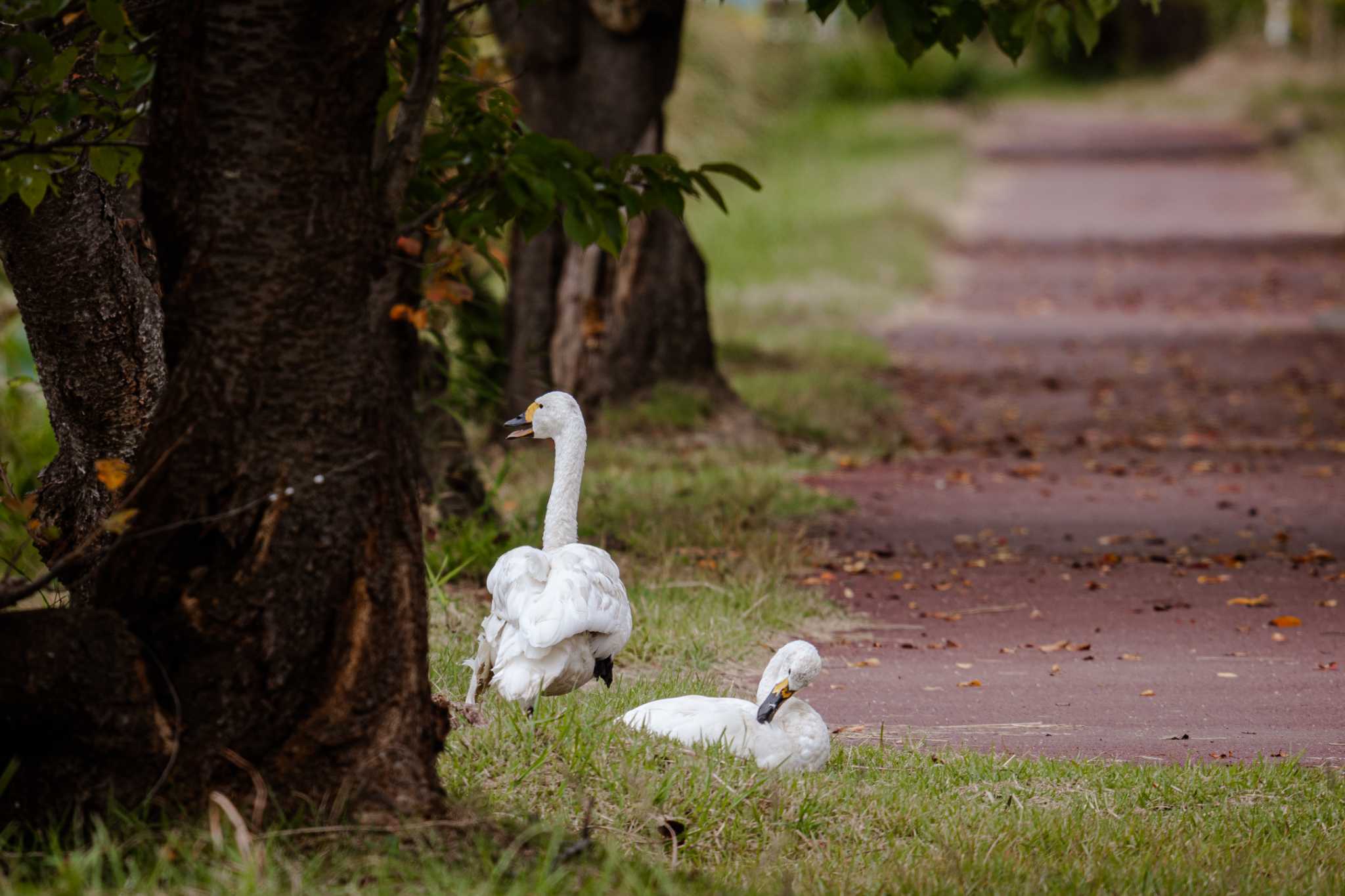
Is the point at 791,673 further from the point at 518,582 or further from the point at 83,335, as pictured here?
the point at 83,335

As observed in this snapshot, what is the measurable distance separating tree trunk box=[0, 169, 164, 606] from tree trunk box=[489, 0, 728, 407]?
484cm

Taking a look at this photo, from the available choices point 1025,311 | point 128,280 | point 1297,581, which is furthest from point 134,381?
point 1025,311

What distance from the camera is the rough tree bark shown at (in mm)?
3643

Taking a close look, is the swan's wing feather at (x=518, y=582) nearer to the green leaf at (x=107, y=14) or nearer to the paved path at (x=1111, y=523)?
the paved path at (x=1111, y=523)

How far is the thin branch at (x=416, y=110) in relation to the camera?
377 centimetres

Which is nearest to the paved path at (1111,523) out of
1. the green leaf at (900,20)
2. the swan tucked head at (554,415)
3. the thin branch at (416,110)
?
the swan tucked head at (554,415)

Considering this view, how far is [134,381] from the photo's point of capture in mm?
5176

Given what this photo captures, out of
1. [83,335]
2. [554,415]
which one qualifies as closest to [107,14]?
[83,335]

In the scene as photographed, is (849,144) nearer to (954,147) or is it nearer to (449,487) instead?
(954,147)

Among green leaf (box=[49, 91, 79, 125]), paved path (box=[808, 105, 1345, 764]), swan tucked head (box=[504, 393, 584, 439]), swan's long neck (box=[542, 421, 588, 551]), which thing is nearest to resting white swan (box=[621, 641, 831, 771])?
paved path (box=[808, 105, 1345, 764])

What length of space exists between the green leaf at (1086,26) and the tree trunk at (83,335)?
288cm

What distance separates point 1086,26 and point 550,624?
7.84ft

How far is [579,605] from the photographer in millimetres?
4758

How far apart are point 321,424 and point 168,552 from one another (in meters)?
0.45
